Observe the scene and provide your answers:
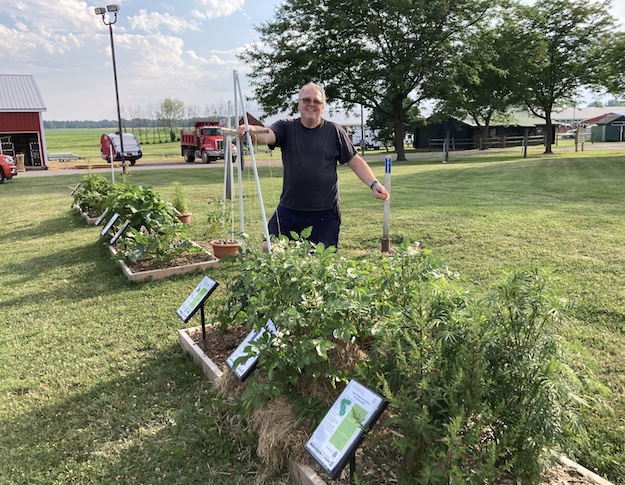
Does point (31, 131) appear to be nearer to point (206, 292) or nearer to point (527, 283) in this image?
point (206, 292)

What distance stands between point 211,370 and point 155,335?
106 centimetres

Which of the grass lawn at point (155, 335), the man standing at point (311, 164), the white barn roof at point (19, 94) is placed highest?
the white barn roof at point (19, 94)

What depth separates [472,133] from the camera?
40.8 metres

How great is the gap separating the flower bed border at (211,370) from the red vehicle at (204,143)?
77.3 feet

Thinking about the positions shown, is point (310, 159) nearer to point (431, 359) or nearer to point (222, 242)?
point (431, 359)

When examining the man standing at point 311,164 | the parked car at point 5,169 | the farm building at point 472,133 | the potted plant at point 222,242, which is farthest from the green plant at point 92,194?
the farm building at point 472,133

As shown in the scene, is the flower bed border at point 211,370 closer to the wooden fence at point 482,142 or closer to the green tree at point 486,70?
the green tree at point 486,70

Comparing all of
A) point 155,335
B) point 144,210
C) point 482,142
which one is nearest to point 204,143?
point 482,142

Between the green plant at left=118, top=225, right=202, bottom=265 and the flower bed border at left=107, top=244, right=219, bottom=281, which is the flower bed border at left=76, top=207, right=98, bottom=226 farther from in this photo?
the flower bed border at left=107, top=244, right=219, bottom=281

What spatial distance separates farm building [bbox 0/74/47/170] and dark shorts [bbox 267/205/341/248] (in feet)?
88.4

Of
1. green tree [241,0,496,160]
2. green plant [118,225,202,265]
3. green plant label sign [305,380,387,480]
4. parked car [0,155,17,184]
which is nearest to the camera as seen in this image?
green plant label sign [305,380,387,480]

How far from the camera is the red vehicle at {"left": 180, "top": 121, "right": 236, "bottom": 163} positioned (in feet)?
88.2

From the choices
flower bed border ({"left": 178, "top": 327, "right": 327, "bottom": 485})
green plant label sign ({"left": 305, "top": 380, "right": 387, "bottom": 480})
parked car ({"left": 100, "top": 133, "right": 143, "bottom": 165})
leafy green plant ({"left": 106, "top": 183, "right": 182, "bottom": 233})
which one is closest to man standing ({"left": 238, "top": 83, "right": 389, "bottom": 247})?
flower bed border ({"left": 178, "top": 327, "right": 327, "bottom": 485})

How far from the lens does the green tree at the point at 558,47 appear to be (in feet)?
84.8
